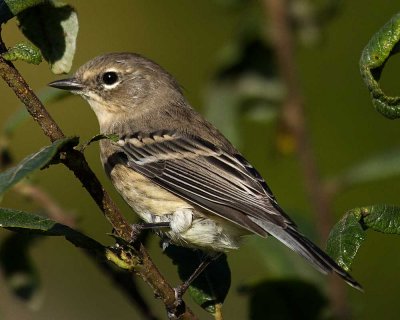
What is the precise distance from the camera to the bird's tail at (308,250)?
3547 millimetres

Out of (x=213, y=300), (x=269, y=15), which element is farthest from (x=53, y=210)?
(x=269, y=15)

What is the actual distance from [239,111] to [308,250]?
173 centimetres

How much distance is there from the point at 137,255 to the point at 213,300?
2.10ft

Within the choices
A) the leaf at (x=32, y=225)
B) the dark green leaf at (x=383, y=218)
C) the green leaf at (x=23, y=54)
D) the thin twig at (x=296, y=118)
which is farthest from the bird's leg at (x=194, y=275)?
the green leaf at (x=23, y=54)

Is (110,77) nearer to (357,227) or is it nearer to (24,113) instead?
(24,113)

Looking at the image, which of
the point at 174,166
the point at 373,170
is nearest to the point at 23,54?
the point at 174,166

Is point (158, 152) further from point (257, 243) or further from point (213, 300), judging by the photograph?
point (213, 300)

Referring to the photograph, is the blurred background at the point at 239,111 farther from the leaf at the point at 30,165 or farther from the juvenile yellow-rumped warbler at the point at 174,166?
the leaf at the point at 30,165

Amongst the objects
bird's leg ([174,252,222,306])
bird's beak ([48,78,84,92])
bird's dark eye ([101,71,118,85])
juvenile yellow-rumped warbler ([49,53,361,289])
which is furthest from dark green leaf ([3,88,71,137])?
bird's dark eye ([101,71,118,85])

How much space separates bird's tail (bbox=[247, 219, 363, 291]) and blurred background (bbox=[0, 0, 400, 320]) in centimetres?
Result: 106

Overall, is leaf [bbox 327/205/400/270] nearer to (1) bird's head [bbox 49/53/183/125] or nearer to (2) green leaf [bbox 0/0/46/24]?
(2) green leaf [bbox 0/0/46/24]

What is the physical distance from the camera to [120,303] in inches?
280

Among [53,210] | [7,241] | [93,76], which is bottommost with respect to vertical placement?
[7,241]

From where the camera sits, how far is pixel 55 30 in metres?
3.65
